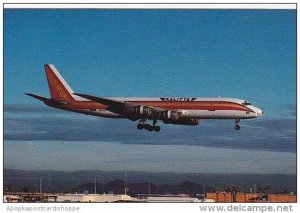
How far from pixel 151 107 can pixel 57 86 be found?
208 cm

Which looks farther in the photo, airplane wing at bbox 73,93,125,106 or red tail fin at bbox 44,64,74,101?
airplane wing at bbox 73,93,125,106

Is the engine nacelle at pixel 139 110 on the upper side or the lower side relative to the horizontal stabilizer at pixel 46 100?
lower

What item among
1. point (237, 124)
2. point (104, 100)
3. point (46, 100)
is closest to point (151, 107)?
point (104, 100)

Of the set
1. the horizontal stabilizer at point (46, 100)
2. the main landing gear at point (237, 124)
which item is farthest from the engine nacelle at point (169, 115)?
the horizontal stabilizer at point (46, 100)

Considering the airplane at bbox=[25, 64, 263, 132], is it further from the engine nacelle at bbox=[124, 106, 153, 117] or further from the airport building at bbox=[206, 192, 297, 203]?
the airport building at bbox=[206, 192, 297, 203]

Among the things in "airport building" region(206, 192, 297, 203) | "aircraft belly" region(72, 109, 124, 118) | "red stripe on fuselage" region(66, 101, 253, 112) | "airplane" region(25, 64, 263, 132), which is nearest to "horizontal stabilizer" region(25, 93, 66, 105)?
"airplane" region(25, 64, 263, 132)

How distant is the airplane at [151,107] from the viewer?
17.1 meters

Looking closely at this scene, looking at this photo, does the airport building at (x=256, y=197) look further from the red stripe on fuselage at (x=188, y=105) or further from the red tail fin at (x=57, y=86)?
the red tail fin at (x=57, y=86)

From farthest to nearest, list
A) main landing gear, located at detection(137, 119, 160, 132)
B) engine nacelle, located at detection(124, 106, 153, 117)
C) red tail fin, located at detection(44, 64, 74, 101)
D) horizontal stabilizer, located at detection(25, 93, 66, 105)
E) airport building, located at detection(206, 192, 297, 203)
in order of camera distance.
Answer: engine nacelle, located at detection(124, 106, 153, 117) → main landing gear, located at detection(137, 119, 160, 132) → horizontal stabilizer, located at detection(25, 93, 66, 105) → red tail fin, located at detection(44, 64, 74, 101) → airport building, located at detection(206, 192, 297, 203)

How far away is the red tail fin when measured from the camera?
16516 mm
